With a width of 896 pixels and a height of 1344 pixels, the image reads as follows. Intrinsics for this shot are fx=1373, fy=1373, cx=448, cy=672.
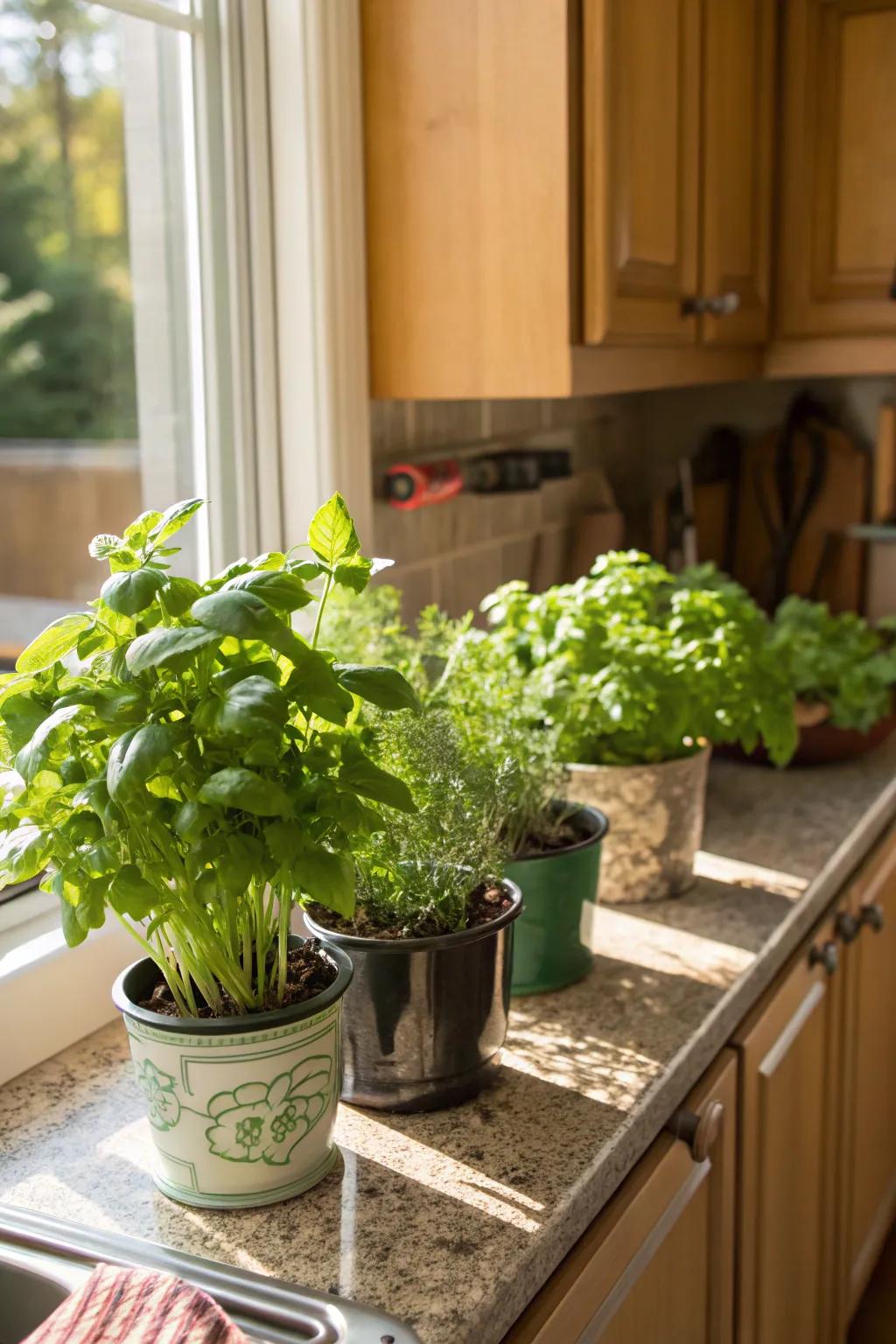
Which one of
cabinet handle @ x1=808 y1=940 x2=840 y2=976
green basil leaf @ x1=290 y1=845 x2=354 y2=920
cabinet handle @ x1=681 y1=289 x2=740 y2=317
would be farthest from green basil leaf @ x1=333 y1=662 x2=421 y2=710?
cabinet handle @ x1=681 y1=289 x2=740 y2=317

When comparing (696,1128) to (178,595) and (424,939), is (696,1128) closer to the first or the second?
(424,939)

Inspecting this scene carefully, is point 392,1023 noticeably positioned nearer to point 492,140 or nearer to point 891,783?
point 492,140

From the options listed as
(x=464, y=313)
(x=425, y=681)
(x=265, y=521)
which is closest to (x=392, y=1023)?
(x=425, y=681)

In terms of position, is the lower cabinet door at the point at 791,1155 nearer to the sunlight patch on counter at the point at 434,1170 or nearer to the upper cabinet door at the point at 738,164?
the sunlight patch on counter at the point at 434,1170

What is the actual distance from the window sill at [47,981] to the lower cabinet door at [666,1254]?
481 mm

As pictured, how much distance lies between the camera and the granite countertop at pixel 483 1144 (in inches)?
35.5

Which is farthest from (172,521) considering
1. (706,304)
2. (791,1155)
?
(706,304)

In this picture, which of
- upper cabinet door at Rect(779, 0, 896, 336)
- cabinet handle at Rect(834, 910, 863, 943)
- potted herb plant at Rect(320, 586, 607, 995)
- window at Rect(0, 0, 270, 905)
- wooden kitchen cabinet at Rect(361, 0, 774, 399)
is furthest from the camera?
upper cabinet door at Rect(779, 0, 896, 336)

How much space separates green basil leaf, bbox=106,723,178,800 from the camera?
0.79 meters

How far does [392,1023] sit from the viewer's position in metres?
1.06

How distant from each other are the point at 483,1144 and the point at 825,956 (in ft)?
2.31

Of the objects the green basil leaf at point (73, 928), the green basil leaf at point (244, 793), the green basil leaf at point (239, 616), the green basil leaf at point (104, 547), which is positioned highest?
the green basil leaf at point (104, 547)

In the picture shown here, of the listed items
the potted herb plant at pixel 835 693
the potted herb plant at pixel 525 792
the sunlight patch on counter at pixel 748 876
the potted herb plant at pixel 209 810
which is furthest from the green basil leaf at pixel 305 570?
the potted herb plant at pixel 835 693

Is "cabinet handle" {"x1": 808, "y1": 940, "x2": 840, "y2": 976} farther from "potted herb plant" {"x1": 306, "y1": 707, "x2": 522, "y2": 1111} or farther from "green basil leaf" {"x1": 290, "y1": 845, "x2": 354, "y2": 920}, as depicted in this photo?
"green basil leaf" {"x1": 290, "y1": 845, "x2": 354, "y2": 920}
